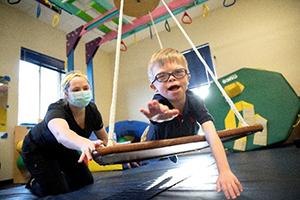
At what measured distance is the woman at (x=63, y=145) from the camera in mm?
1378

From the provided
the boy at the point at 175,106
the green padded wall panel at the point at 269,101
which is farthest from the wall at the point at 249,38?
the boy at the point at 175,106

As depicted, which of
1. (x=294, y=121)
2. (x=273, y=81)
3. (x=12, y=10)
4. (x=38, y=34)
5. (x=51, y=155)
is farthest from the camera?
(x=38, y=34)

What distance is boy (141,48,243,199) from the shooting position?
785 millimetres

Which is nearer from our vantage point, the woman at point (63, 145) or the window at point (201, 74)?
the woman at point (63, 145)

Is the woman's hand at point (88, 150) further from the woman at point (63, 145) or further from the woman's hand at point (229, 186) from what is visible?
the woman at point (63, 145)

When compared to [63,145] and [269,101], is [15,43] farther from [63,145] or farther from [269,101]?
[269,101]

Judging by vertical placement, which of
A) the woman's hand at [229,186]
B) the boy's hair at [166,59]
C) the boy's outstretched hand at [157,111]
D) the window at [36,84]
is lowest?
the woman's hand at [229,186]

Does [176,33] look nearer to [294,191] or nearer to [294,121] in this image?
[294,121]

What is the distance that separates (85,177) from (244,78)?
2.27 m

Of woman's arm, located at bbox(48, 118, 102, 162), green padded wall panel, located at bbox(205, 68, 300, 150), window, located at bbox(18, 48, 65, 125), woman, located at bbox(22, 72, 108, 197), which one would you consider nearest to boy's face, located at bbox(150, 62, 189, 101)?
woman's arm, located at bbox(48, 118, 102, 162)

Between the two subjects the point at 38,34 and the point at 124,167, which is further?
the point at 38,34

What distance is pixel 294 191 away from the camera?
2.61 feet

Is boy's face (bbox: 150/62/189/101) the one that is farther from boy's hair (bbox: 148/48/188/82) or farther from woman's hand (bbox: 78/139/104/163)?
woman's hand (bbox: 78/139/104/163)

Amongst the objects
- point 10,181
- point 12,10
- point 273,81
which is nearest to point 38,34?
point 12,10
